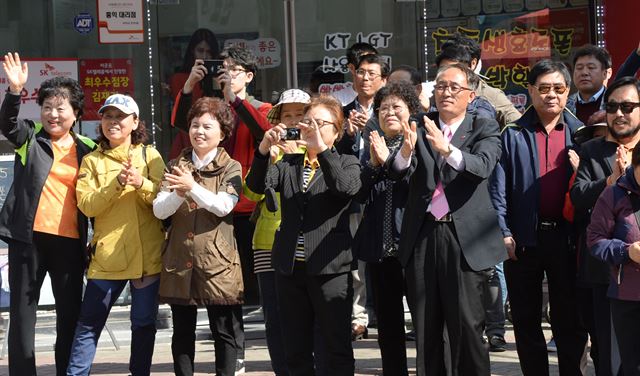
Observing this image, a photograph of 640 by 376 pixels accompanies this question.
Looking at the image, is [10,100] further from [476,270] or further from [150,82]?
[150,82]

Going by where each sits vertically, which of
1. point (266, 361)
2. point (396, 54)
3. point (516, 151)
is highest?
point (396, 54)

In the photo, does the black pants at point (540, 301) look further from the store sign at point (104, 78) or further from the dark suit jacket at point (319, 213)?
the store sign at point (104, 78)

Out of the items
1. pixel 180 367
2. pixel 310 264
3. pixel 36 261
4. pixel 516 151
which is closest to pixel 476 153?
pixel 516 151

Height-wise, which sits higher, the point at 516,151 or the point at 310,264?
the point at 516,151

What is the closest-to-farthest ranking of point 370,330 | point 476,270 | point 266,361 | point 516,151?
point 476,270, point 516,151, point 266,361, point 370,330

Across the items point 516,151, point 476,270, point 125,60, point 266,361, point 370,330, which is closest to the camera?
point 476,270

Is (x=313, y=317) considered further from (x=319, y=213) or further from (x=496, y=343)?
(x=496, y=343)

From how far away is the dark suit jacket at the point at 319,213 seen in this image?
6.54 meters

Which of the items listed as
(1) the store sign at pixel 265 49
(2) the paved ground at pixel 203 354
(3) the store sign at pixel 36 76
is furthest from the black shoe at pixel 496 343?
(3) the store sign at pixel 36 76

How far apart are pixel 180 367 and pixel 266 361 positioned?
4.80 feet

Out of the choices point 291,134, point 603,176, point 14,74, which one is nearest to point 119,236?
point 14,74

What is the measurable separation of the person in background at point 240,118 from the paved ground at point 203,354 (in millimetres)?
682

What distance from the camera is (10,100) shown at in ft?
23.2

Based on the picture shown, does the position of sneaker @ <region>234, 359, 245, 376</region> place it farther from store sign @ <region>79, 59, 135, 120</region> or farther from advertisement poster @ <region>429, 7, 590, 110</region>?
advertisement poster @ <region>429, 7, 590, 110</region>
